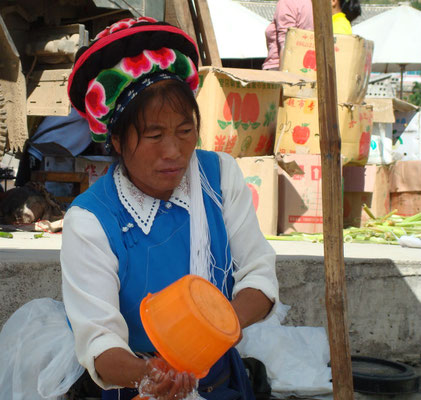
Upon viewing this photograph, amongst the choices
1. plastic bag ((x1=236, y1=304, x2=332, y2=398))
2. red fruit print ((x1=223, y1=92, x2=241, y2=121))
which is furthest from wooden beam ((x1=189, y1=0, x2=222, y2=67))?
plastic bag ((x1=236, y1=304, x2=332, y2=398))

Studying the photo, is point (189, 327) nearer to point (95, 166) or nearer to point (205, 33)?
point (95, 166)

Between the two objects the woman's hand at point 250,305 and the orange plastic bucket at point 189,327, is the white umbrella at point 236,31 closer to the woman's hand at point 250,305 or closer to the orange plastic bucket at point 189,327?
the woman's hand at point 250,305

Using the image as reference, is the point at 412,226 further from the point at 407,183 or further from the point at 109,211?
the point at 109,211

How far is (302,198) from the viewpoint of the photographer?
165 inches

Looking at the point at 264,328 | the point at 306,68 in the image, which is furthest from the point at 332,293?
the point at 306,68

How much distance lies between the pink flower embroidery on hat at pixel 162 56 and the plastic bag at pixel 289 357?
47.5 inches

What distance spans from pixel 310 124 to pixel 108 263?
10.1 ft

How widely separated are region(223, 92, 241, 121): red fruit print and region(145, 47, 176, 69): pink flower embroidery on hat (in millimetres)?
2325

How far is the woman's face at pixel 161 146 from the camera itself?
4.95 feet

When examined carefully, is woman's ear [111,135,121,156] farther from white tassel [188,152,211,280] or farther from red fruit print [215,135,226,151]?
red fruit print [215,135,226,151]

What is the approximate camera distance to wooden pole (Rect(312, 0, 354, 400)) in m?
1.64

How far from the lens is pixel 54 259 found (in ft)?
8.04

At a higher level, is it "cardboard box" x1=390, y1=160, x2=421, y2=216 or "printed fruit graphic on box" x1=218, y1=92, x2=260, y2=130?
"printed fruit graphic on box" x1=218, y1=92, x2=260, y2=130

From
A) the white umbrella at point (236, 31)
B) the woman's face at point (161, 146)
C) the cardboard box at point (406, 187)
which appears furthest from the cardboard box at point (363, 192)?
the white umbrella at point (236, 31)
